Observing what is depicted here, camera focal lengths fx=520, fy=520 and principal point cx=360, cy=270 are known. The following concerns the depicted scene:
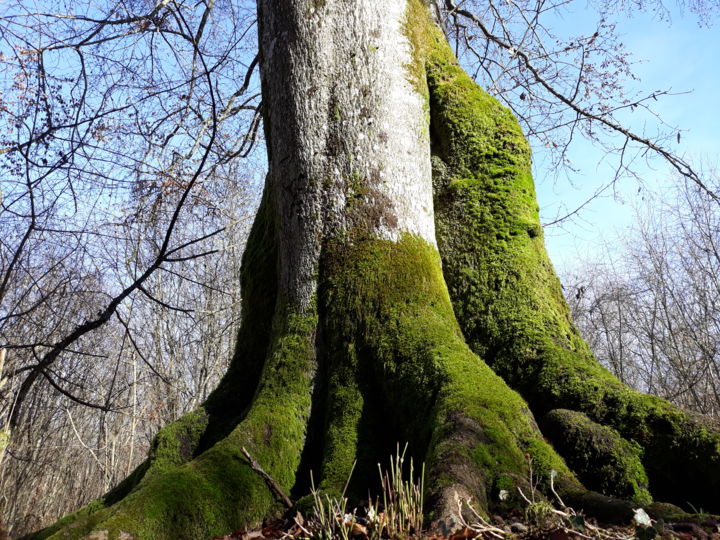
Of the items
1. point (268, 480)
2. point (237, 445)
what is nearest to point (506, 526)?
point (268, 480)

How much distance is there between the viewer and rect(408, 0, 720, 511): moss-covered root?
2.56 metres

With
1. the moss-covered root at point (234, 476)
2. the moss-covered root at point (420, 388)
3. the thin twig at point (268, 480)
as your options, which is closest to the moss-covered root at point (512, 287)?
the moss-covered root at point (420, 388)

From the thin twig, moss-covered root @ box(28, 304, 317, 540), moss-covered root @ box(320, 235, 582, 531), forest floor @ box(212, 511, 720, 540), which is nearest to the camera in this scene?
forest floor @ box(212, 511, 720, 540)

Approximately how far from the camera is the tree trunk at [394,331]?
2518 mm

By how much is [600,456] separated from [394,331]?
1.25 meters

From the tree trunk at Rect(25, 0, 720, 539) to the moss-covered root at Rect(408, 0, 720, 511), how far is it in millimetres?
11

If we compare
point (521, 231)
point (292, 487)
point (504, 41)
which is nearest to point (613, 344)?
point (504, 41)

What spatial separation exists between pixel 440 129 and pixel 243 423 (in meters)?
2.76

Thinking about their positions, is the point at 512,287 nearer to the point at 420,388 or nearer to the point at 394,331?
the point at 394,331

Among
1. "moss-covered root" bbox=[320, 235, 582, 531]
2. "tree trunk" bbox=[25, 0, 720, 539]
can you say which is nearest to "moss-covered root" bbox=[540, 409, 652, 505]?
"tree trunk" bbox=[25, 0, 720, 539]

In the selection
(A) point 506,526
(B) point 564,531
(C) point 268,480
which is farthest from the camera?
(C) point 268,480

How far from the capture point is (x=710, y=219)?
1595 centimetres

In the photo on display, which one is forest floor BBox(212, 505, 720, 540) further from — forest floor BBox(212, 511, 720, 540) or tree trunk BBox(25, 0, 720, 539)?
tree trunk BBox(25, 0, 720, 539)

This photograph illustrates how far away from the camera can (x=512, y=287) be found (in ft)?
11.6
